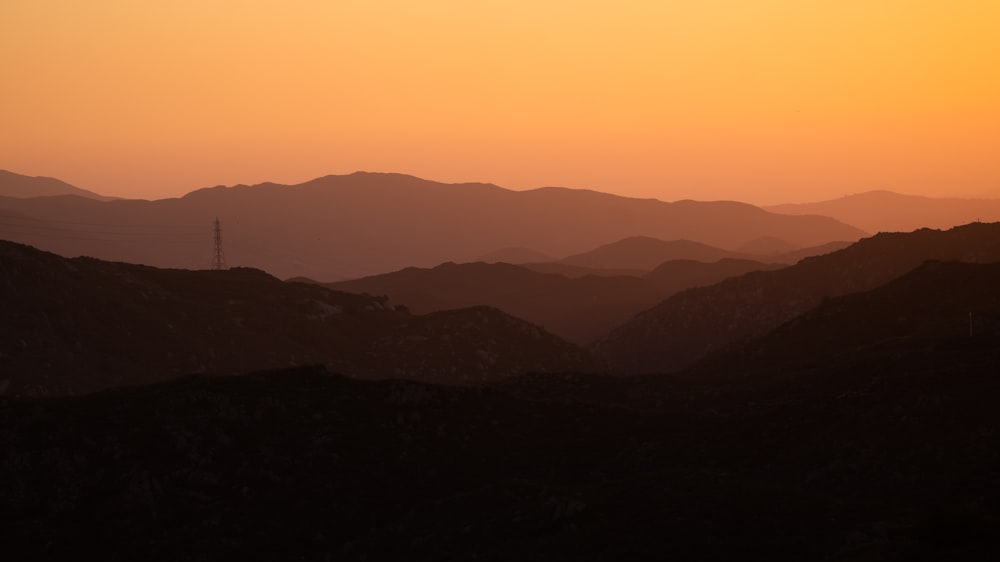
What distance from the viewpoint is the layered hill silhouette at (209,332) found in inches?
2852

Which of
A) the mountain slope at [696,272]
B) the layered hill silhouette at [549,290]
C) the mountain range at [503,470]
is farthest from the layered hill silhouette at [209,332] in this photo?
the mountain slope at [696,272]

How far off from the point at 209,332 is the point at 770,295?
5270cm

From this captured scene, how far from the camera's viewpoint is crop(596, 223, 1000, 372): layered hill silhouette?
95.6 metres

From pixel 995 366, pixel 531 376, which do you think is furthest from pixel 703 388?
pixel 995 366

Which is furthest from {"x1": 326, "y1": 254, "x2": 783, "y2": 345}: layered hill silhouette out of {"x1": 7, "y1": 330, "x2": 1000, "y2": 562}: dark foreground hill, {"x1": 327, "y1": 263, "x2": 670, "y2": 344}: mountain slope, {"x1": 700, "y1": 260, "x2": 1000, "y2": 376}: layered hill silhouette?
{"x1": 7, "y1": 330, "x2": 1000, "y2": 562}: dark foreground hill

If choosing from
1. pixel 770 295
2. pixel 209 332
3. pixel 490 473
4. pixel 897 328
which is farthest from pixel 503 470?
pixel 770 295

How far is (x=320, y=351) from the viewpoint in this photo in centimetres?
8744

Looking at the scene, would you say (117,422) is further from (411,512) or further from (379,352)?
(379,352)

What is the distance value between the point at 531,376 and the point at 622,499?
27110mm

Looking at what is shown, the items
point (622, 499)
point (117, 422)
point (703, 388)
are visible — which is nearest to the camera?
point (622, 499)

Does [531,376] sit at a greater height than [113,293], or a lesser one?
lesser

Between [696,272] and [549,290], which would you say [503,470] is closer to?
[549,290]

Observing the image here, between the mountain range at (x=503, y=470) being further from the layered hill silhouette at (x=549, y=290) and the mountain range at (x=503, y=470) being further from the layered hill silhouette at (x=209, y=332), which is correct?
the layered hill silhouette at (x=549, y=290)

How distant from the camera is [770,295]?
10138 cm
